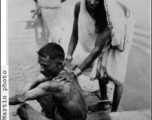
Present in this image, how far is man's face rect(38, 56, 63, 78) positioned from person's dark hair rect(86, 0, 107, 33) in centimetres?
76

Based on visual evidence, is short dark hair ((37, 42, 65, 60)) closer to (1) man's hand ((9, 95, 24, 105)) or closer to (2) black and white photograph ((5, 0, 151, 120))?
(2) black and white photograph ((5, 0, 151, 120))

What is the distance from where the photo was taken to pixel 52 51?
312 cm

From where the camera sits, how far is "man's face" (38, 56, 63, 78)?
311 centimetres

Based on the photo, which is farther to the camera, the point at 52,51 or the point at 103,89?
the point at 103,89

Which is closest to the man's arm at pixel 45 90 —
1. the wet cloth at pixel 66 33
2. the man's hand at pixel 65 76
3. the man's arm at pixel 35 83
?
the man's hand at pixel 65 76

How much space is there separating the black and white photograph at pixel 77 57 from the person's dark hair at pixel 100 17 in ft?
0.04

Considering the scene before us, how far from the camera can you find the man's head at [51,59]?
10.2ft

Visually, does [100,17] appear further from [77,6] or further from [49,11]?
[49,11]

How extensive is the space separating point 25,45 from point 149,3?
2058 mm

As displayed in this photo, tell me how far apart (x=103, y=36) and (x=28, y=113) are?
1502 millimetres

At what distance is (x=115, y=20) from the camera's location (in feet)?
11.0

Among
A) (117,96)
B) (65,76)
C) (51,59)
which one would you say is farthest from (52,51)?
(117,96)

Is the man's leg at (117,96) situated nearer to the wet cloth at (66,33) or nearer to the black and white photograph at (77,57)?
the black and white photograph at (77,57)

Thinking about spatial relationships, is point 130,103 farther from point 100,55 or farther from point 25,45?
point 25,45
